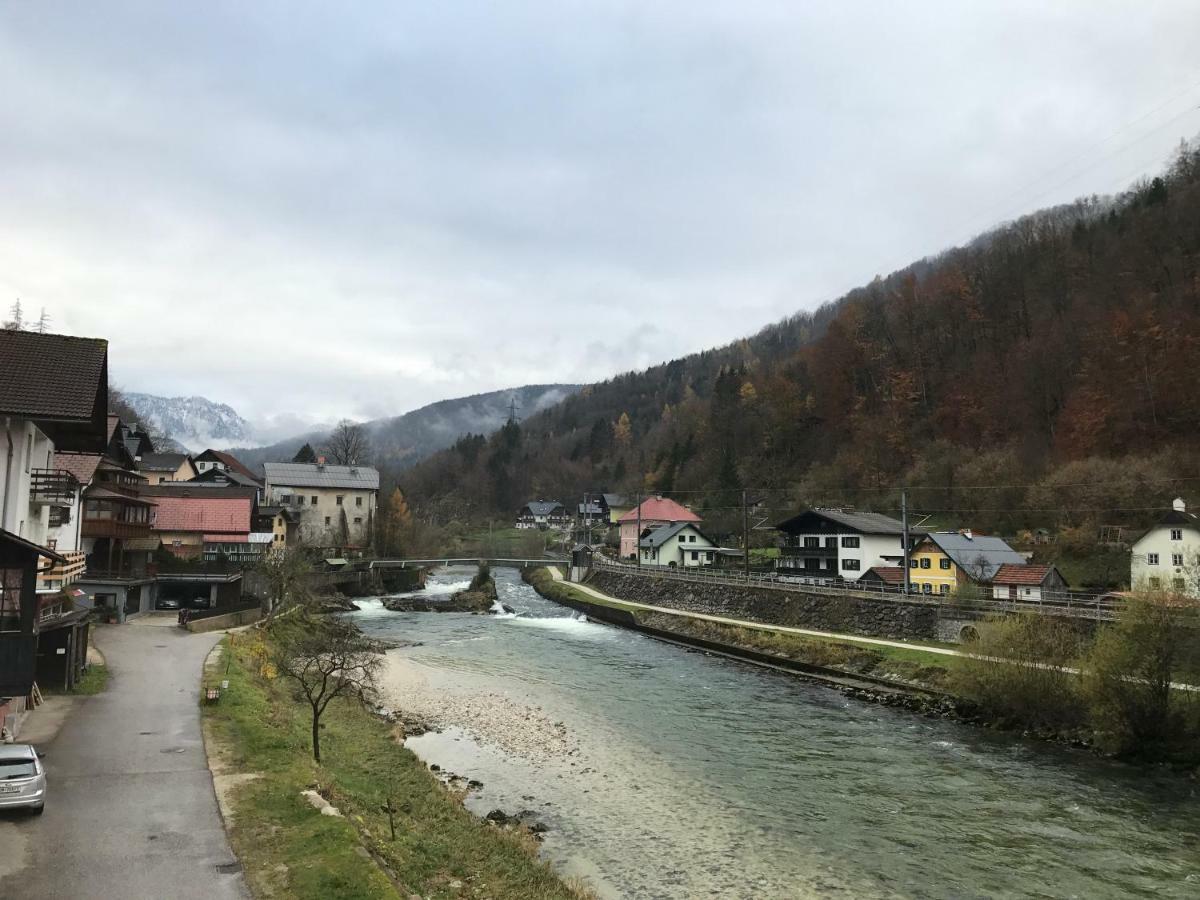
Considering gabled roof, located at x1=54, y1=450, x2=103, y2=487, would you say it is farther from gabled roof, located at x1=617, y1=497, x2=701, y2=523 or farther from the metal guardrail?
gabled roof, located at x1=617, y1=497, x2=701, y2=523

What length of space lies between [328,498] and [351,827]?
7983 cm

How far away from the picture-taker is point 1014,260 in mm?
87438

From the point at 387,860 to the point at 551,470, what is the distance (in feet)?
512

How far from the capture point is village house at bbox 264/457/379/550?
85938 millimetres

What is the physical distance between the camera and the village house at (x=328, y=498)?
85938 millimetres

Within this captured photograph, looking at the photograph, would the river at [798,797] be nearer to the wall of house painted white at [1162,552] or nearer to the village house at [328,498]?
the wall of house painted white at [1162,552]

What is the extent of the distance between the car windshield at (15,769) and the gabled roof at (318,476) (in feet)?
250

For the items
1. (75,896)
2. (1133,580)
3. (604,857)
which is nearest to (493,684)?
(604,857)

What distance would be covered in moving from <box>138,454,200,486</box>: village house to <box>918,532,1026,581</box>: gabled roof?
228ft

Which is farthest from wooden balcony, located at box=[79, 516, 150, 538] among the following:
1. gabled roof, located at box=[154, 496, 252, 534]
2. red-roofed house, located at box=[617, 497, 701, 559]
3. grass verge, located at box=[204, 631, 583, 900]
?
red-roofed house, located at box=[617, 497, 701, 559]

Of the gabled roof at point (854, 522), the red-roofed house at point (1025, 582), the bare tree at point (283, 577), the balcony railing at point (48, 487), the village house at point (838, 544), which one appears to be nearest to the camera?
the balcony railing at point (48, 487)

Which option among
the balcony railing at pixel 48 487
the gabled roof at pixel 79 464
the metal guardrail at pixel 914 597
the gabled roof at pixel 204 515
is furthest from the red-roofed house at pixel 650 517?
the balcony railing at pixel 48 487

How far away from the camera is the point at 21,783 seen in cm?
1358

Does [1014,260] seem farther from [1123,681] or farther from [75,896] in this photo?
[75,896]
